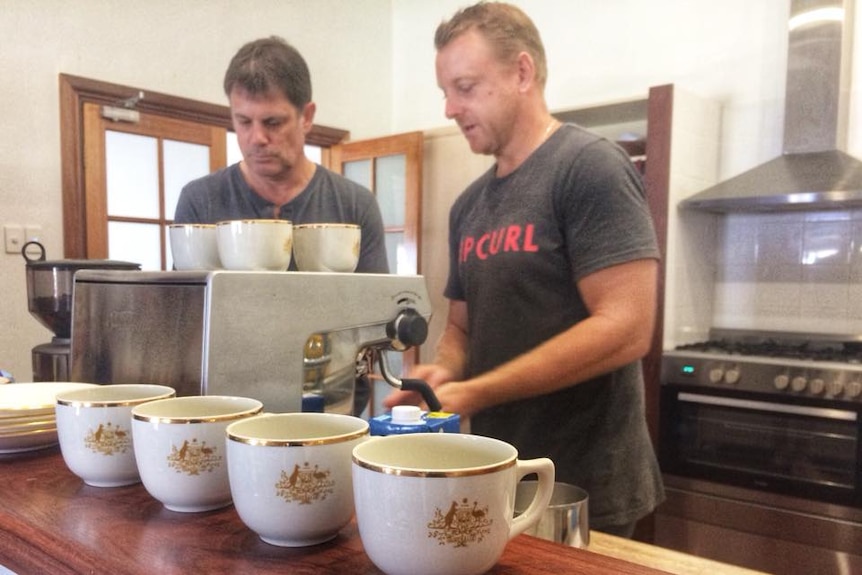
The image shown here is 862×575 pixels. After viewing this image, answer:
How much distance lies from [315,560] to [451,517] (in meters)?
0.11

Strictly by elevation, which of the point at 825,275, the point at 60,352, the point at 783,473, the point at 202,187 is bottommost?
the point at 783,473

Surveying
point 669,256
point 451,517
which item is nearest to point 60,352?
point 451,517

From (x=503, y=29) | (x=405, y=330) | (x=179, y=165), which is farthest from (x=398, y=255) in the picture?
(x=405, y=330)

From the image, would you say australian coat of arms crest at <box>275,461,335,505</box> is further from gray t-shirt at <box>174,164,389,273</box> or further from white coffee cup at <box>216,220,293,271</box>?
gray t-shirt at <box>174,164,389,273</box>

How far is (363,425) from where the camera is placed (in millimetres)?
530

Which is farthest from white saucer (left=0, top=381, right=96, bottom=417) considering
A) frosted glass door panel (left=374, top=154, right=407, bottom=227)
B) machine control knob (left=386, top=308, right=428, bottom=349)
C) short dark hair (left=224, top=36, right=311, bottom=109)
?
frosted glass door panel (left=374, top=154, right=407, bottom=227)

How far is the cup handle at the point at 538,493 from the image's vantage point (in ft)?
1.50

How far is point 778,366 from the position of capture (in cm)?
199

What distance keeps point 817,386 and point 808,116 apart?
0.89m

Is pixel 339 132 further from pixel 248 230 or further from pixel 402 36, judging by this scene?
pixel 248 230

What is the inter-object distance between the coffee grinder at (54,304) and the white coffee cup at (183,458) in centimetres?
98

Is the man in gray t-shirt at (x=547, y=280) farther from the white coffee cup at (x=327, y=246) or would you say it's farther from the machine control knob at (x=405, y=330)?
the white coffee cup at (x=327, y=246)

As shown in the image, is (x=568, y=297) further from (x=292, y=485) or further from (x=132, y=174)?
(x=132, y=174)

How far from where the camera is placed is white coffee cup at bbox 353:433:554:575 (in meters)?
0.41
